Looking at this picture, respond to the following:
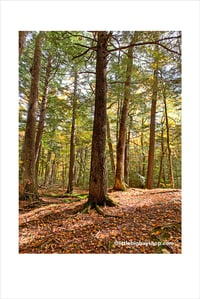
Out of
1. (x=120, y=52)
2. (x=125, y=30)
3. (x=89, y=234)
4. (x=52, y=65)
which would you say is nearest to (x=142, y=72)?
(x=120, y=52)

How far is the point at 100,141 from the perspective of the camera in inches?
121

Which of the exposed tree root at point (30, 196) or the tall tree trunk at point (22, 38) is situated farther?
the exposed tree root at point (30, 196)

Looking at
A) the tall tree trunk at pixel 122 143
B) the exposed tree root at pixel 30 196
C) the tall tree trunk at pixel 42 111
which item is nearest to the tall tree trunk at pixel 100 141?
the tall tree trunk at pixel 122 143

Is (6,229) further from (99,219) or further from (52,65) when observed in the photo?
(52,65)

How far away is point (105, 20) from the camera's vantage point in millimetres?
2494

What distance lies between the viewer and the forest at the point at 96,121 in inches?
89.8

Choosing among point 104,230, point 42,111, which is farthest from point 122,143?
point 104,230

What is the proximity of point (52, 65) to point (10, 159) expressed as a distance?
2.57 metres

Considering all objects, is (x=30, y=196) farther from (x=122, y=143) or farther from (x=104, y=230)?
(x=122, y=143)

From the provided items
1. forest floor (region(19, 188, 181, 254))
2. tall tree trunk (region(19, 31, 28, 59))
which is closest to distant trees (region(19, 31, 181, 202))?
tall tree trunk (region(19, 31, 28, 59))

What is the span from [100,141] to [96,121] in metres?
0.39

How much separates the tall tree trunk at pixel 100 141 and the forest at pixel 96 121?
0.06 feet

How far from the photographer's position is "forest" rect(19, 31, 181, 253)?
2.28m

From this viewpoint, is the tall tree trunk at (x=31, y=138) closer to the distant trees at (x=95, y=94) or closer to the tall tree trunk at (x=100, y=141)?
the distant trees at (x=95, y=94)
